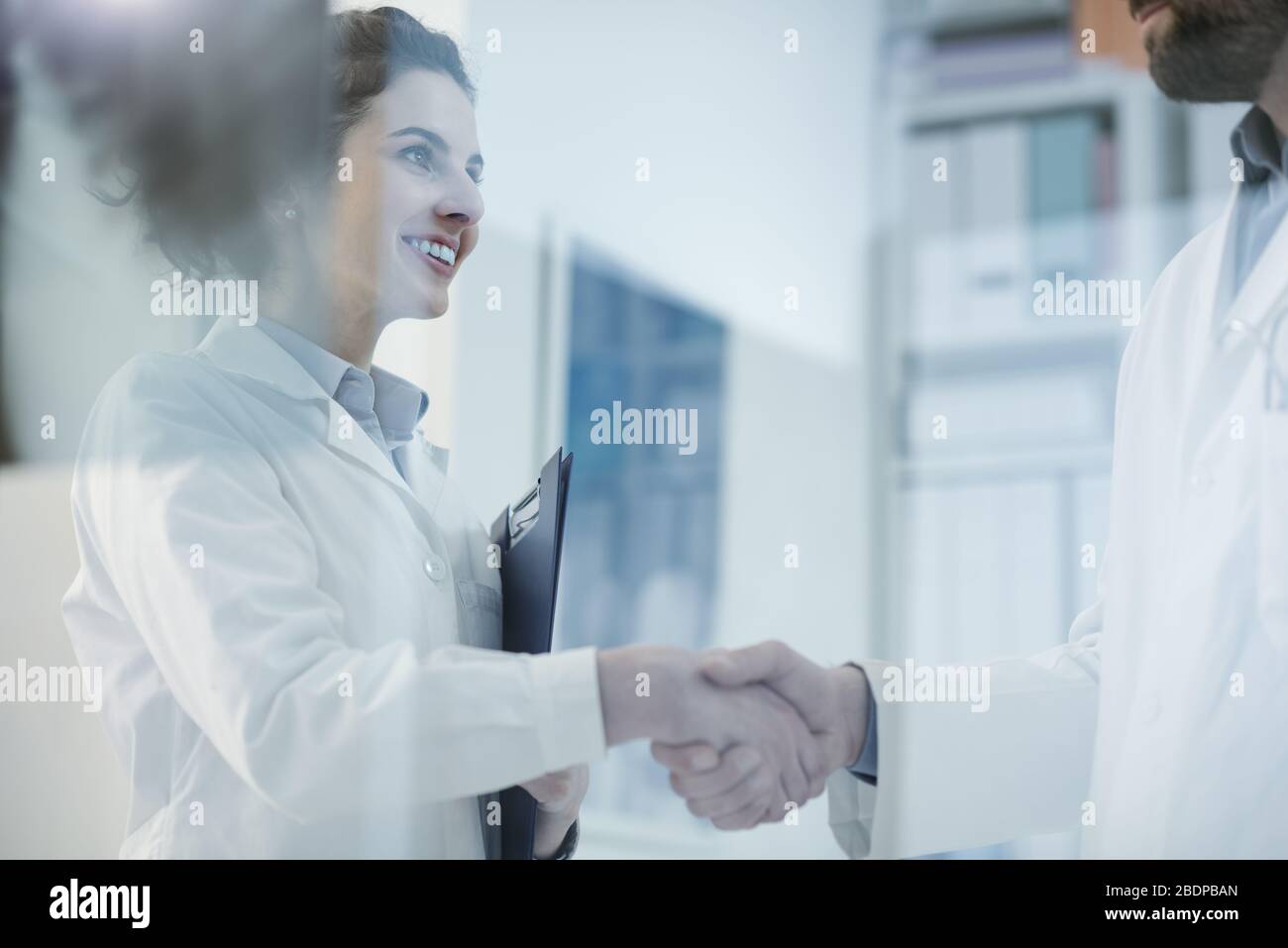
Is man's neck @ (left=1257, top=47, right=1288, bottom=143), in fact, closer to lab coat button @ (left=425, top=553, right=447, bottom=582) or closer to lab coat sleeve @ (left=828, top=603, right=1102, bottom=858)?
lab coat sleeve @ (left=828, top=603, right=1102, bottom=858)

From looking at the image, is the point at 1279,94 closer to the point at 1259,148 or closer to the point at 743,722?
the point at 1259,148

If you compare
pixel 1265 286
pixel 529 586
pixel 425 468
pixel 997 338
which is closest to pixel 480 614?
pixel 529 586

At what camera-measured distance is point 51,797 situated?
109cm

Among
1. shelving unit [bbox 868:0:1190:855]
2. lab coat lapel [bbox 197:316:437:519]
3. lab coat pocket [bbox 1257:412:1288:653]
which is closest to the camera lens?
lab coat pocket [bbox 1257:412:1288:653]

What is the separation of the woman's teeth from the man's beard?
0.76 meters

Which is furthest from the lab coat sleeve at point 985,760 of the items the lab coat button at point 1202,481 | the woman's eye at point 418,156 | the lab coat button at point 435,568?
the woman's eye at point 418,156

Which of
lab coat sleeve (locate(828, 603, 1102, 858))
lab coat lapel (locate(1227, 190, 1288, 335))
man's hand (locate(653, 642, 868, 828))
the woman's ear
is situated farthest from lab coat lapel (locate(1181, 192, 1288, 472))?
the woman's ear

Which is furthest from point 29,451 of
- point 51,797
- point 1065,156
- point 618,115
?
point 1065,156

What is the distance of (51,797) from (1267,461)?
3.82 ft

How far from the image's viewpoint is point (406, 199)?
1131mm

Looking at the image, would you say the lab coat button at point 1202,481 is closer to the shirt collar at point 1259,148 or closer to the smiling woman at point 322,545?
the shirt collar at point 1259,148

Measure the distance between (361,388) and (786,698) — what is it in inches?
20.6

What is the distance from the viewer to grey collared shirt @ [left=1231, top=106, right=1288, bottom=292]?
1111 millimetres

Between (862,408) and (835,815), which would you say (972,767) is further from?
(862,408)
